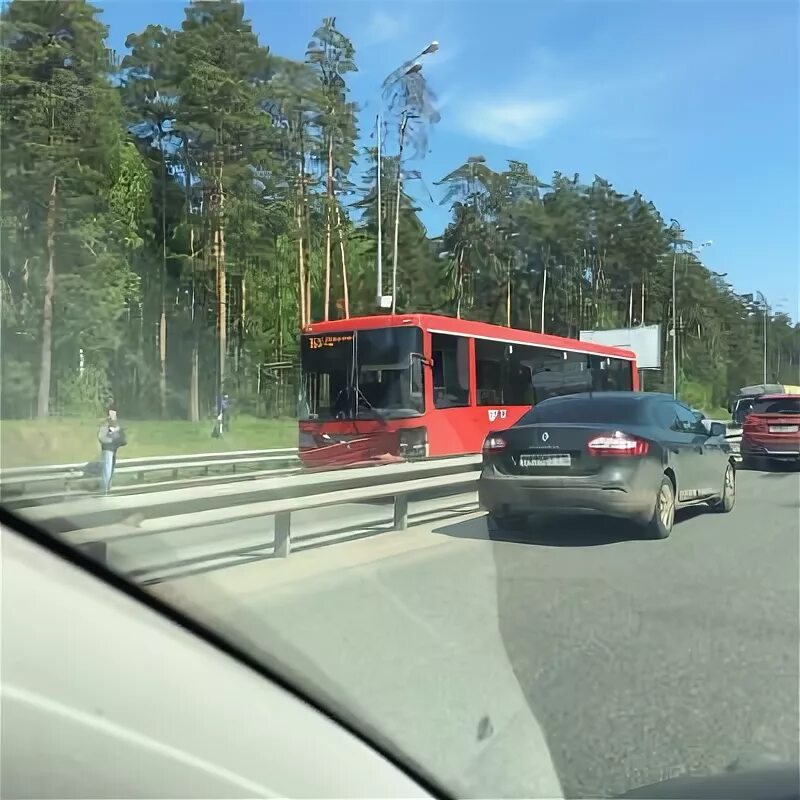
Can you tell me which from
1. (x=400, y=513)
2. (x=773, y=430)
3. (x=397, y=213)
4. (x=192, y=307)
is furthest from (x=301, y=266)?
(x=773, y=430)

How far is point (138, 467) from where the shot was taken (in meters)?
3.80

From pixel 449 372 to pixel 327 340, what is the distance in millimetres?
1878

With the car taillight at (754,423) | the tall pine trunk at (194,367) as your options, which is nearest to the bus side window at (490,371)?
the car taillight at (754,423)

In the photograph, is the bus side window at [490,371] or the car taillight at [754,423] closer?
the bus side window at [490,371]

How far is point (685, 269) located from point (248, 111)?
6574mm

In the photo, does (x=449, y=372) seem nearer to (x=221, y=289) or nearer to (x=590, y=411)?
(x=590, y=411)

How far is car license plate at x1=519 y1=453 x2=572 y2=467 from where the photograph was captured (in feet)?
28.4

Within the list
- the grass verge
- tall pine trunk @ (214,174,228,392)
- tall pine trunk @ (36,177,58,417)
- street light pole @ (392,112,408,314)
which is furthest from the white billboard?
tall pine trunk @ (36,177,58,417)

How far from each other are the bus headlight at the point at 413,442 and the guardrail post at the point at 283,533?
377cm

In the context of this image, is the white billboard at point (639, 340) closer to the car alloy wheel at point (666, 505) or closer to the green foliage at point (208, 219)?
the green foliage at point (208, 219)

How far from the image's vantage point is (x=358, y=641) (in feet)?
15.4

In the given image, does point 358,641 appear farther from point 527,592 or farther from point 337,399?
point 337,399

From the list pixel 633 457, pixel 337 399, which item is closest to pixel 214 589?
pixel 633 457

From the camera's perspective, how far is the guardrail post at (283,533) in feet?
23.4
